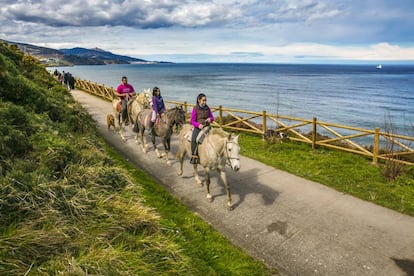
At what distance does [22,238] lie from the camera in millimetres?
3770

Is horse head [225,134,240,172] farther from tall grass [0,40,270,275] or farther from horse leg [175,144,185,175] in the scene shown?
horse leg [175,144,185,175]

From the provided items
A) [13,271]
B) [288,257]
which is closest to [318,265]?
[288,257]

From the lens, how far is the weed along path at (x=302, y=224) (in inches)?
216

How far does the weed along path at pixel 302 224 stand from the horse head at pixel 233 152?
143cm

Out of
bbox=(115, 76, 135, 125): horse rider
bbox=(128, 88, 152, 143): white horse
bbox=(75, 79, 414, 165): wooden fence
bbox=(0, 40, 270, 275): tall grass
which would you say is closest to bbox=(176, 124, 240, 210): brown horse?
bbox=(0, 40, 270, 275): tall grass

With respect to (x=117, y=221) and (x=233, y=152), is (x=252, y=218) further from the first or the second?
(x=117, y=221)

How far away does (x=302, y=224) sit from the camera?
22.2 ft

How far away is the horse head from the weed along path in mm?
1427

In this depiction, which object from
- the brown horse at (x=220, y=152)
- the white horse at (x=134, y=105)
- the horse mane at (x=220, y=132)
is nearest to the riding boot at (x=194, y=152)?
the brown horse at (x=220, y=152)

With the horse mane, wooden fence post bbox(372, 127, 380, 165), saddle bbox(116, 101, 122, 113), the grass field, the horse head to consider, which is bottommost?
the grass field

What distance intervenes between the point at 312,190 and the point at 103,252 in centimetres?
664

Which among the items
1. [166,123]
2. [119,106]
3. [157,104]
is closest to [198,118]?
[166,123]

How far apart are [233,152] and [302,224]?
2.36m

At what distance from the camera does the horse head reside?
669 cm
